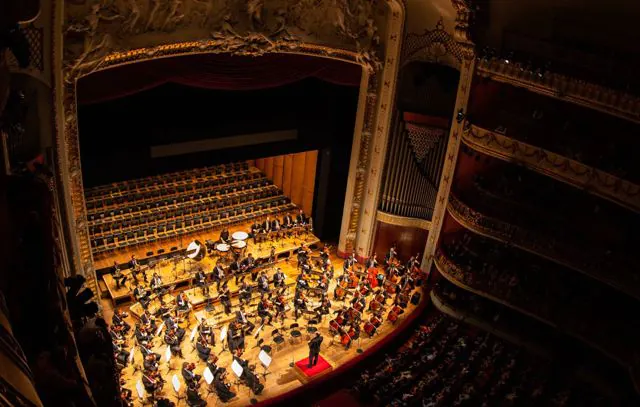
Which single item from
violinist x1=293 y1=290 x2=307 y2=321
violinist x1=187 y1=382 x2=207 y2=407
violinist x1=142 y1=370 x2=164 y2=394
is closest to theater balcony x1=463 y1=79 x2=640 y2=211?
violinist x1=293 y1=290 x2=307 y2=321

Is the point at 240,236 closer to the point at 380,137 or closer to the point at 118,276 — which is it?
the point at 118,276

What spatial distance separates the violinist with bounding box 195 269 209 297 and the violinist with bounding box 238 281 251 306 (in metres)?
0.62

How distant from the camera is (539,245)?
886 cm

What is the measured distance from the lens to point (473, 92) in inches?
378

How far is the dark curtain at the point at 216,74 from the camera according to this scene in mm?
8227

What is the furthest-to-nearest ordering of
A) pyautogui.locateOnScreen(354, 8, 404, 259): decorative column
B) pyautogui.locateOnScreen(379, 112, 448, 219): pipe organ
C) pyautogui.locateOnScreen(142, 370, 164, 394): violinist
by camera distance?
pyautogui.locateOnScreen(379, 112, 448, 219): pipe organ
pyautogui.locateOnScreen(354, 8, 404, 259): decorative column
pyautogui.locateOnScreen(142, 370, 164, 394): violinist

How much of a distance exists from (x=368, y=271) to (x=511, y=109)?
12.2 ft

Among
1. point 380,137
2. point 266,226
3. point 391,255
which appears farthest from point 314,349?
point 380,137

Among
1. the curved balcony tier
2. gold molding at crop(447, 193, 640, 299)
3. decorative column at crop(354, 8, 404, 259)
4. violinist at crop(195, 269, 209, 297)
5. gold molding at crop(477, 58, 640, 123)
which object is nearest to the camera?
gold molding at crop(477, 58, 640, 123)

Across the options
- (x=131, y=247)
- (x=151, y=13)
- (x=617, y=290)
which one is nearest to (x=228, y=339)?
(x=131, y=247)

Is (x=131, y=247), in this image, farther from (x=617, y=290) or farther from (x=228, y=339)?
(x=617, y=290)

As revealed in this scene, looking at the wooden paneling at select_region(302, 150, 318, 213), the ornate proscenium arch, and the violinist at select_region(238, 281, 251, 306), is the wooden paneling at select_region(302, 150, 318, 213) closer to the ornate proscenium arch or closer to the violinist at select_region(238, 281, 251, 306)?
the ornate proscenium arch

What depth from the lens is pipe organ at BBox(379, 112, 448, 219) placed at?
10484mm

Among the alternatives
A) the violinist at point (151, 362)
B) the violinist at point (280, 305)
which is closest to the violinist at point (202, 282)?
the violinist at point (280, 305)
